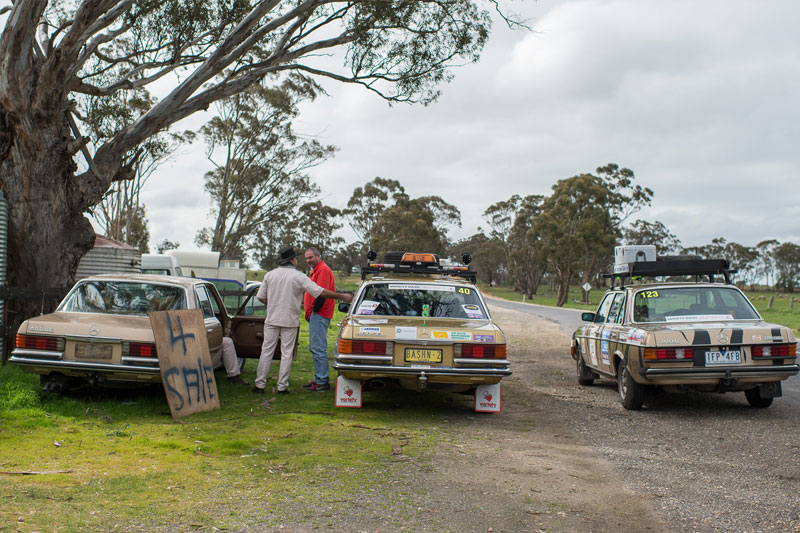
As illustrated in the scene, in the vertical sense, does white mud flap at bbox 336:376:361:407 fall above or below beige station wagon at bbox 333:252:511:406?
below

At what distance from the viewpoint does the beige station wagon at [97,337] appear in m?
6.78

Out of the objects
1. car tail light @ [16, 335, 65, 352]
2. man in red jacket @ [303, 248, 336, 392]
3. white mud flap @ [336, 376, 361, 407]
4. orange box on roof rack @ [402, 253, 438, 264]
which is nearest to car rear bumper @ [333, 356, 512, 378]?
white mud flap @ [336, 376, 361, 407]

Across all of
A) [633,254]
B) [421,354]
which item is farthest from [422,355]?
[633,254]

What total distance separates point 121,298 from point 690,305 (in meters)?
6.64

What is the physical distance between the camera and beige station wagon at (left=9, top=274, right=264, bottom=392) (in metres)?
6.78

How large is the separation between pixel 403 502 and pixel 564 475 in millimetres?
1468

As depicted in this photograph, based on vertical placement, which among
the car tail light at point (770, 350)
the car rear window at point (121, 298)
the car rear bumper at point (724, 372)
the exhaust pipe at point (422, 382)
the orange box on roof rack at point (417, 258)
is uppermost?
the orange box on roof rack at point (417, 258)

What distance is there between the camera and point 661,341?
7.38 metres

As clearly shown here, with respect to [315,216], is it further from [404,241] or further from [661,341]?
[661,341]

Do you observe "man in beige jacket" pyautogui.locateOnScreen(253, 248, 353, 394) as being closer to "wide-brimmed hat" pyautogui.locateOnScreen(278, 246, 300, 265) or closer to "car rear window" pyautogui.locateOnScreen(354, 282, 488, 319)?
"wide-brimmed hat" pyautogui.locateOnScreen(278, 246, 300, 265)

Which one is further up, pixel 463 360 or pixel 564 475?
pixel 463 360

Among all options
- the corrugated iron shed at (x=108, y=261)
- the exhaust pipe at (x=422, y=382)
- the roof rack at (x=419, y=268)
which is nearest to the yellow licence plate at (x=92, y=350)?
the exhaust pipe at (x=422, y=382)

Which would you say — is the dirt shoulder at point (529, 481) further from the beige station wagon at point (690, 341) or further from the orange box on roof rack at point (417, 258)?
the orange box on roof rack at point (417, 258)

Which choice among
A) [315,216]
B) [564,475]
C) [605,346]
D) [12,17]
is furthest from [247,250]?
[564,475]
